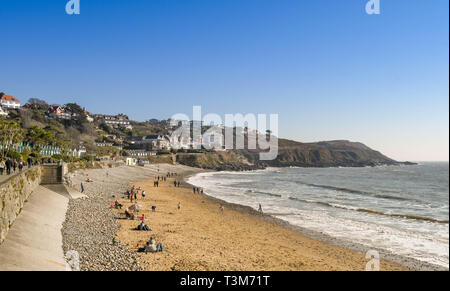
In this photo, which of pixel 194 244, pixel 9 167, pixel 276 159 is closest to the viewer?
pixel 194 244

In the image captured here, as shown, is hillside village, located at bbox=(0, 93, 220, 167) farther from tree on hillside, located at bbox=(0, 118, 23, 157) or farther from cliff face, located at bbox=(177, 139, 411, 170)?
cliff face, located at bbox=(177, 139, 411, 170)

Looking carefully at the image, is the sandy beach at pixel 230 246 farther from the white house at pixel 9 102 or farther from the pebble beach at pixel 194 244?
the white house at pixel 9 102

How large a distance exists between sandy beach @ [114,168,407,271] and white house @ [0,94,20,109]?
105447 mm

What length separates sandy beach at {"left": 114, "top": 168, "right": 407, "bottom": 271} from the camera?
13.9 meters

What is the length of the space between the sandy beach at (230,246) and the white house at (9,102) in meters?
105

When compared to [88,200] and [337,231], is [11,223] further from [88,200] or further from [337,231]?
[337,231]

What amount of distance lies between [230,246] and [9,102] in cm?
11841

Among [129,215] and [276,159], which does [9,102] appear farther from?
[276,159]

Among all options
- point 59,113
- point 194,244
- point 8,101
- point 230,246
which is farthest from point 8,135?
point 59,113

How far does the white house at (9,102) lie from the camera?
100856mm

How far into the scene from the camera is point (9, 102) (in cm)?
10288

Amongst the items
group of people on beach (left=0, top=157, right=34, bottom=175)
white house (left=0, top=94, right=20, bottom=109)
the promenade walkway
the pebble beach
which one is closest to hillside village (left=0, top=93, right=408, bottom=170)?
white house (left=0, top=94, right=20, bottom=109)

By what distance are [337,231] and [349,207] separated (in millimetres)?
12655
